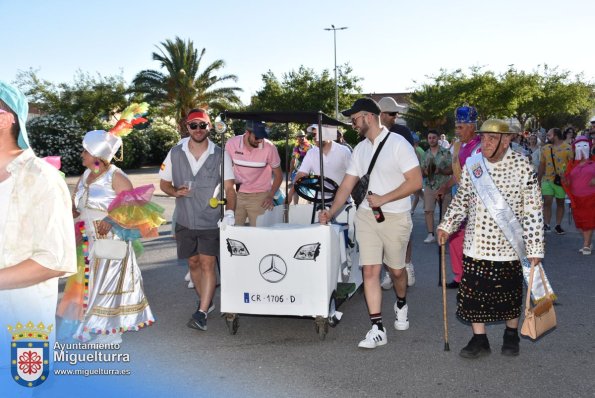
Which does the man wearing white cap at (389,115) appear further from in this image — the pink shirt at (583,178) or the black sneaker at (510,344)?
the pink shirt at (583,178)

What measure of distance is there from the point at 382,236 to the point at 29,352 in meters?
3.66

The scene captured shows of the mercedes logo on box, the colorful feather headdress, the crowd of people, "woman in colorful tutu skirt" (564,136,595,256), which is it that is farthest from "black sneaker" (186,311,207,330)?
"woman in colorful tutu skirt" (564,136,595,256)

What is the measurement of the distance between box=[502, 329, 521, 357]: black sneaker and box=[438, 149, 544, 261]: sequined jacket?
0.64 m

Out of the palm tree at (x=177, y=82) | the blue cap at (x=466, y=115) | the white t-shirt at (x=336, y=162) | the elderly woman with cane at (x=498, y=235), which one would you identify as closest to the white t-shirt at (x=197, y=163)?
the white t-shirt at (x=336, y=162)

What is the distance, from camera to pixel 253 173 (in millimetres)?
7496

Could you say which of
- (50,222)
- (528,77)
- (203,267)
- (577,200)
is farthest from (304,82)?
(50,222)

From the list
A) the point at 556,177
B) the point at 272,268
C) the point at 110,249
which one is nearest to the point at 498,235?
the point at 272,268

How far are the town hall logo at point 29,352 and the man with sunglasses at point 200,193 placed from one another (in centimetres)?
359

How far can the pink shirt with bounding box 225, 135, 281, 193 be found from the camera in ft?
24.6

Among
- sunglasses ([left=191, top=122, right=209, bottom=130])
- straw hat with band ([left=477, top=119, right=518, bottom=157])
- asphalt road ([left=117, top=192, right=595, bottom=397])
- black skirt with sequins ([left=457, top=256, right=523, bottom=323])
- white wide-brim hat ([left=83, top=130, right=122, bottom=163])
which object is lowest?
asphalt road ([left=117, top=192, right=595, bottom=397])

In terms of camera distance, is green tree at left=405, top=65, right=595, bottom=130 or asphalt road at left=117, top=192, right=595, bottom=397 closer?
asphalt road at left=117, top=192, right=595, bottom=397

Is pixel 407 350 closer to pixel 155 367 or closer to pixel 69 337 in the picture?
pixel 155 367

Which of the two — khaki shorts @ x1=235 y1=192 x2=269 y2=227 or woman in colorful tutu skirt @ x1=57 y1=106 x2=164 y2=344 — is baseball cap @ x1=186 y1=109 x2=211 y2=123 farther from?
khaki shorts @ x1=235 y1=192 x2=269 y2=227

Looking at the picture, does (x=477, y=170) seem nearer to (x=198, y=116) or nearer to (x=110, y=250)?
(x=198, y=116)
